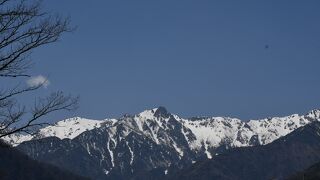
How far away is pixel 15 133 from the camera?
20.2m

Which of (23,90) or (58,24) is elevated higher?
(58,24)

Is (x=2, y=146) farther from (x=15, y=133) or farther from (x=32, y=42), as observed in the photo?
(x=32, y=42)

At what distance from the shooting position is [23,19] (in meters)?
20.0

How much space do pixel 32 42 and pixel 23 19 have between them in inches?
31.4

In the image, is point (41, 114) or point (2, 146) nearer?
point (2, 146)

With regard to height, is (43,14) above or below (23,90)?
above

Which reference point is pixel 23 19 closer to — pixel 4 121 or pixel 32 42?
pixel 32 42

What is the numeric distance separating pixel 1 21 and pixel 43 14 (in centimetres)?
134

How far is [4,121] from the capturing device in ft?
67.9

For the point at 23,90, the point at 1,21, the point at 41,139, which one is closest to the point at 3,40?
the point at 1,21

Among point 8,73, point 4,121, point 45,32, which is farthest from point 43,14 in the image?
point 4,121

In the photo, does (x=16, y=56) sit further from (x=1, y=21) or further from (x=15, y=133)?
(x=15, y=133)

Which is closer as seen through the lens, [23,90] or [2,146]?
[2,146]

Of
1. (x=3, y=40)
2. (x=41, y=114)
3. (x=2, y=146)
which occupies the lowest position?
(x=2, y=146)
